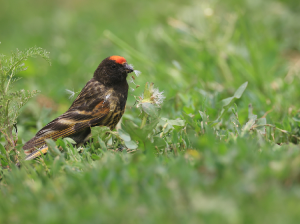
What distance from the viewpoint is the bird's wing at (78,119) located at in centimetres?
330

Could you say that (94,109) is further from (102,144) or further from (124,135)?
(124,135)

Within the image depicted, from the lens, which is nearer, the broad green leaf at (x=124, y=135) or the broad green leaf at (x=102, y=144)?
the broad green leaf at (x=124, y=135)

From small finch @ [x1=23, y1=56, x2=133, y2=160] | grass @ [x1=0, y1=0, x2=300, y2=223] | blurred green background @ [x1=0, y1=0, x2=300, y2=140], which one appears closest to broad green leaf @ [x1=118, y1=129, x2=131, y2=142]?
grass @ [x1=0, y1=0, x2=300, y2=223]

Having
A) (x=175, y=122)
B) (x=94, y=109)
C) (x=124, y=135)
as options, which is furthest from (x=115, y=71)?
(x=124, y=135)

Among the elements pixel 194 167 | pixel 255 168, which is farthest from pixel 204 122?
pixel 255 168

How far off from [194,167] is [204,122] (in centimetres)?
93

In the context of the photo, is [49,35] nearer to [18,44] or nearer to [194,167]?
[18,44]

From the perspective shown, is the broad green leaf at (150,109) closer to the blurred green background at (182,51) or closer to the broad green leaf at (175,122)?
the broad green leaf at (175,122)

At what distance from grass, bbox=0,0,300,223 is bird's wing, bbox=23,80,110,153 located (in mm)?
285

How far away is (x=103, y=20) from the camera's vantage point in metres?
10.5

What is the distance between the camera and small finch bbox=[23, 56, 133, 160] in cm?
332

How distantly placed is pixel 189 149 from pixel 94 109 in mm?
1160

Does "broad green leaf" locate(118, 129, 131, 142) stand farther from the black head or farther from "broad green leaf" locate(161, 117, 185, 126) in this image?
the black head

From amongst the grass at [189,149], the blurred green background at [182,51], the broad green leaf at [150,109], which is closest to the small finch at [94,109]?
the grass at [189,149]
